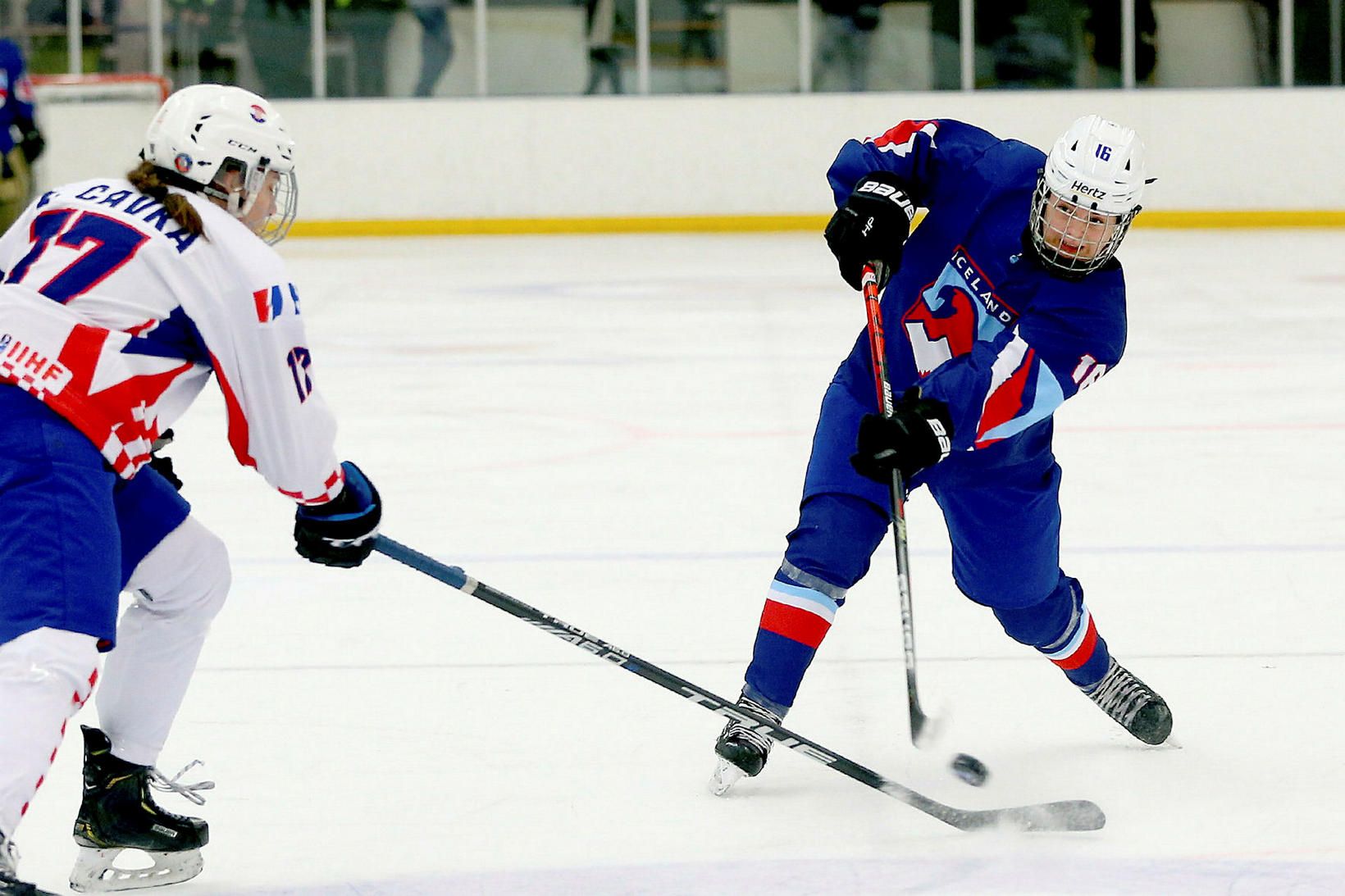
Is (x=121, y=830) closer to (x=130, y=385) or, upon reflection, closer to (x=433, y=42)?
(x=130, y=385)

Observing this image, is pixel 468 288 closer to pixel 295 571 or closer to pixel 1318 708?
pixel 295 571

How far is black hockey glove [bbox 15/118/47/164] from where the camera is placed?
8.40 m

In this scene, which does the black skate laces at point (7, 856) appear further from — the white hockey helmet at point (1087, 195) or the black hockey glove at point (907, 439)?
the white hockey helmet at point (1087, 195)

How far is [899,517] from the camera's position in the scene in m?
2.71

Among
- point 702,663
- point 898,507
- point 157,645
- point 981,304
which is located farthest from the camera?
point 702,663

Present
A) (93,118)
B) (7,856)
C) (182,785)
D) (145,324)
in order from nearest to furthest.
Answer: (7,856), (145,324), (182,785), (93,118)

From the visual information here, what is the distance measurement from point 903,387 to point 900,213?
0.28 m

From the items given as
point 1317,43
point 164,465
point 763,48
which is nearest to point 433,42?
point 763,48

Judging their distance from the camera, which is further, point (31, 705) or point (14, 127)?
point (14, 127)

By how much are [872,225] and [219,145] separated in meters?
1.05

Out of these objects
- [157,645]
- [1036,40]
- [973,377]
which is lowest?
[157,645]

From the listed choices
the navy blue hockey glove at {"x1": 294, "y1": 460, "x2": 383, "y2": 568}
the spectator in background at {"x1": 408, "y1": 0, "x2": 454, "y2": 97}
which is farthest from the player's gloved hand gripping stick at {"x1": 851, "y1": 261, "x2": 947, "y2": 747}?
the spectator in background at {"x1": 408, "y1": 0, "x2": 454, "y2": 97}

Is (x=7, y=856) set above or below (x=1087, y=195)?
below

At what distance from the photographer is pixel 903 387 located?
2.90 meters
